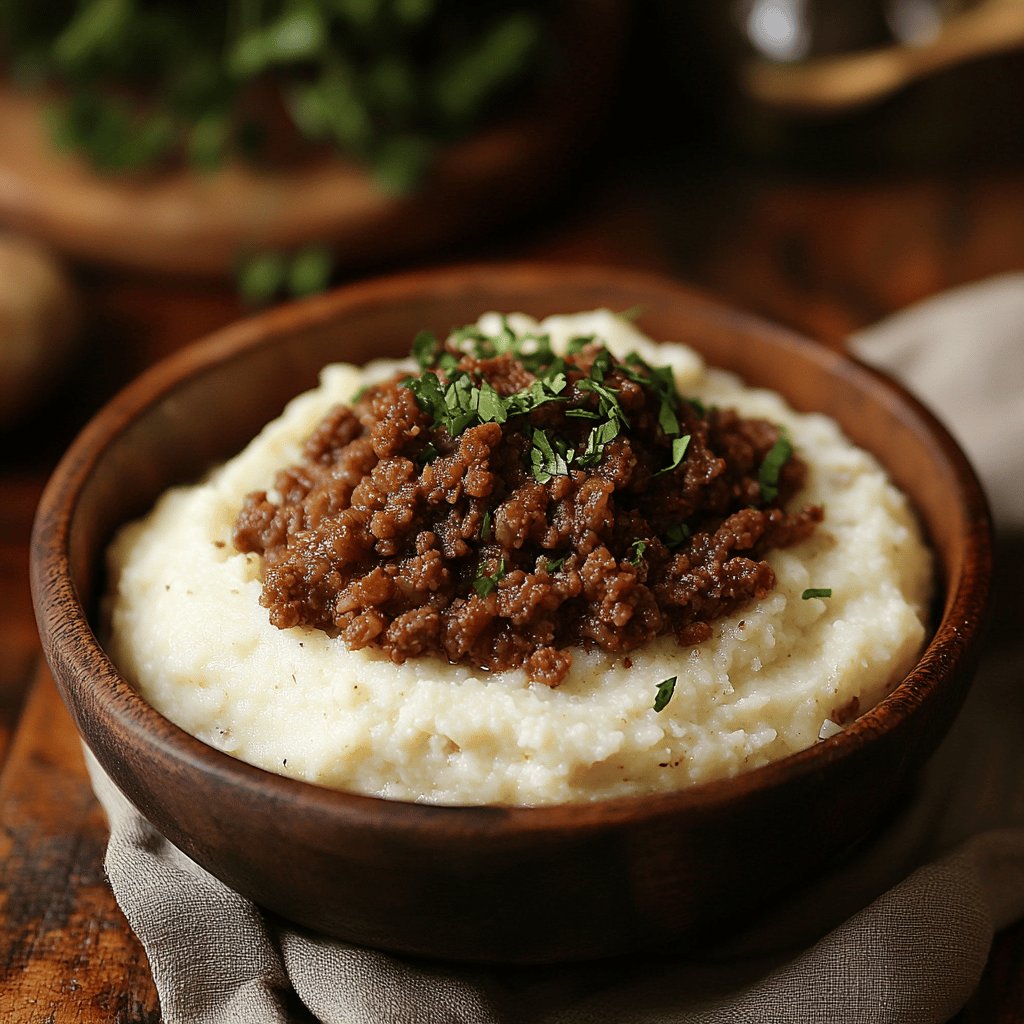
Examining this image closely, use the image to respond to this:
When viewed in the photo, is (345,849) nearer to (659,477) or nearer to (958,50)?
(659,477)

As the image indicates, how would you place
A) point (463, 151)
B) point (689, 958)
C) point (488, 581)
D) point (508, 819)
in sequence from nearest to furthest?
point (508, 819), point (488, 581), point (689, 958), point (463, 151)

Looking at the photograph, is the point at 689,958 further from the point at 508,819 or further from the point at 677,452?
the point at 677,452

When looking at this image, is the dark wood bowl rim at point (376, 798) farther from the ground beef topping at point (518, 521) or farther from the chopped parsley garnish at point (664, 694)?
the ground beef topping at point (518, 521)

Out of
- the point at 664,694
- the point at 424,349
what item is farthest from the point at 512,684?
the point at 424,349

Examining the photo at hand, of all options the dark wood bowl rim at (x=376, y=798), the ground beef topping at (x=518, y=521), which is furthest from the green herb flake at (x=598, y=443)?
the dark wood bowl rim at (x=376, y=798)

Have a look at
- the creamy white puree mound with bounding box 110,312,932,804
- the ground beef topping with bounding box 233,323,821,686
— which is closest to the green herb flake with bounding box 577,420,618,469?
the ground beef topping with bounding box 233,323,821,686

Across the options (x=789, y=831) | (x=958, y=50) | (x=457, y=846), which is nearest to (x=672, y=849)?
(x=789, y=831)
